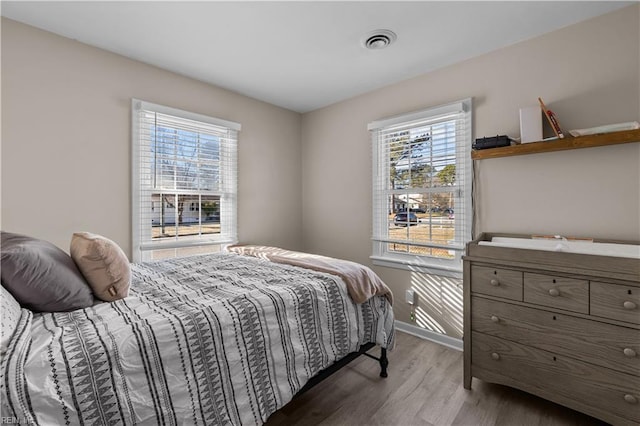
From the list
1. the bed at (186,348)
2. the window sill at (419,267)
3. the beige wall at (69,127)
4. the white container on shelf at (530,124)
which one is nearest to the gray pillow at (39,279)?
the bed at (186,348)

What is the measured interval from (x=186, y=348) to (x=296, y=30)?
6.75ft

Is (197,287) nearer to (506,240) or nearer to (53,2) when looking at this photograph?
(53,2)

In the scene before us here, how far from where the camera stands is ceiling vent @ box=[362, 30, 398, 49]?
6.91 ft

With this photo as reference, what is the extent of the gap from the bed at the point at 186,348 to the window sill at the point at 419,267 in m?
0.96

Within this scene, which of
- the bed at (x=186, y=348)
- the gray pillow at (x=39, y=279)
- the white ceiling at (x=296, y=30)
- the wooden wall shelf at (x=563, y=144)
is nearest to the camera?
the bed at (x=186, y=348)

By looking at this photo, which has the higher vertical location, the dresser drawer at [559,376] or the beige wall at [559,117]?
the beige wall at [559,117]

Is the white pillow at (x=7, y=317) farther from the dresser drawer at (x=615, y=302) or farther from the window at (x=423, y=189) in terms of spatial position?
the window at (x=423, y=189)

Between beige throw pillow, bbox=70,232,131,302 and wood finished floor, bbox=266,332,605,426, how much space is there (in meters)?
1.11

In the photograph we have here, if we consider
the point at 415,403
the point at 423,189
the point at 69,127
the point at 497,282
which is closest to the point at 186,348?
the point at 415,403

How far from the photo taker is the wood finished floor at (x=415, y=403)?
1.69 meters

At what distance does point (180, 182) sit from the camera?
9.20 ft

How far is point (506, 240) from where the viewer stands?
2.16 metres

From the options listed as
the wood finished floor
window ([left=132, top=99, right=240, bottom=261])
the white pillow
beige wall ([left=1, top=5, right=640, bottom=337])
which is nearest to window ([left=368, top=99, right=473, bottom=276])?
beige wall ([left=1, top=5, right=640, bottom=337])

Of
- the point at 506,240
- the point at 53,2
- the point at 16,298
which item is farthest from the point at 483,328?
the point at 53,2
